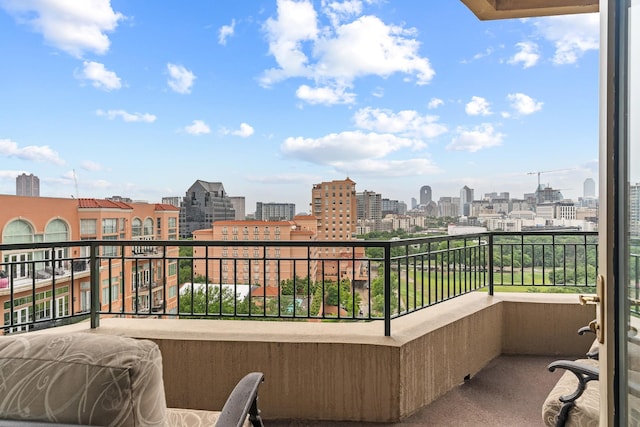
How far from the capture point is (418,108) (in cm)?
873

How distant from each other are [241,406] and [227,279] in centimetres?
168

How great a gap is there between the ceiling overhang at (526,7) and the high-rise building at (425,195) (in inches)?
139

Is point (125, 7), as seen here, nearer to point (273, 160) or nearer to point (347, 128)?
point (273, 160)

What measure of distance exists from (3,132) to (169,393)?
7263 millimetres

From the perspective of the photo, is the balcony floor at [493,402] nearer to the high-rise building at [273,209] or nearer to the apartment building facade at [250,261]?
the apartment building facade at [250,261]

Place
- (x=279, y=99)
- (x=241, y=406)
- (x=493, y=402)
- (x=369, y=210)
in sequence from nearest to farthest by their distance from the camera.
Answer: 1. (x=241, y=406)
2. (x=493, y=402)
3. (x=369, y=210)
4. (x=279, y=99)

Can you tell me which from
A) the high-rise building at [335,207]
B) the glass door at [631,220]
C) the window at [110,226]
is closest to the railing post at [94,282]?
the window at [110,226]

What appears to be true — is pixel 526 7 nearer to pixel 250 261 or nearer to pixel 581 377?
pixel 581 377

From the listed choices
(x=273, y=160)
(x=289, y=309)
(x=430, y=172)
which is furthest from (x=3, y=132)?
(x=430, y=172)

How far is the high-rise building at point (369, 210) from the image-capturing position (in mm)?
4713

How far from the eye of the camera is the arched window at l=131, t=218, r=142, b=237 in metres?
3.71

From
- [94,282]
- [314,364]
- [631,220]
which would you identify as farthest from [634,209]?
[94,282]

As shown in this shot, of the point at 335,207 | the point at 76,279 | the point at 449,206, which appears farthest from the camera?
the point at 335,207

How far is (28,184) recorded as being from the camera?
653 centimetres
